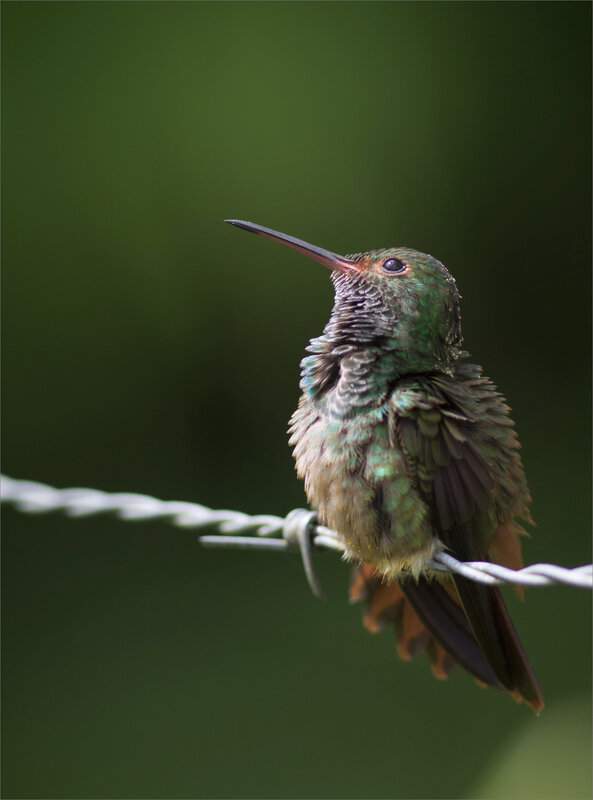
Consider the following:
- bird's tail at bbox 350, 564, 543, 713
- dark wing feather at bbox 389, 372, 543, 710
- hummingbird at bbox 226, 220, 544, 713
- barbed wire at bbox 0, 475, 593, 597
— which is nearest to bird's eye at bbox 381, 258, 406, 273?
hummingbird at bbox 226, 220, 544, 713

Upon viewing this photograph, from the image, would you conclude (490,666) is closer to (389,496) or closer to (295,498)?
(389,496)

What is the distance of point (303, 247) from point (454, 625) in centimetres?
94

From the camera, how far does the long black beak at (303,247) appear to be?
199 cm

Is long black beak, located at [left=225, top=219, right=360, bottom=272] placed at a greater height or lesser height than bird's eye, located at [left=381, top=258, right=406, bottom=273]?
greater

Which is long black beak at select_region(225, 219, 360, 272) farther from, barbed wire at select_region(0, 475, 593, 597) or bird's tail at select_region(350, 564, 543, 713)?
bird's tail at select_region(350, 564, 543, 713)

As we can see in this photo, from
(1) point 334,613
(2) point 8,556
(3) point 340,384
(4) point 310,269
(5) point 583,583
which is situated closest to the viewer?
(5) point 583,583

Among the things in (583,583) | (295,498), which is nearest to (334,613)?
(295,498)

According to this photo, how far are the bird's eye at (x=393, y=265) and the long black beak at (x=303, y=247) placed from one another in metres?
0.08

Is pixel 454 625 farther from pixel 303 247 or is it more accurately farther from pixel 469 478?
pixel 303 247

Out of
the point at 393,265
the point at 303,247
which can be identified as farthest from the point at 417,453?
the point at 303,247

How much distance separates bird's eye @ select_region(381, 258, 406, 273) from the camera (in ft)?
6.43

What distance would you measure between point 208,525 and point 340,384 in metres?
0.45

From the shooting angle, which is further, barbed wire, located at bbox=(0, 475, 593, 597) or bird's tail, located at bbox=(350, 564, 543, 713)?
barbed wire, located at bbox=(0, 475, 593, 597)

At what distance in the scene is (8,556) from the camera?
4.57 meters
